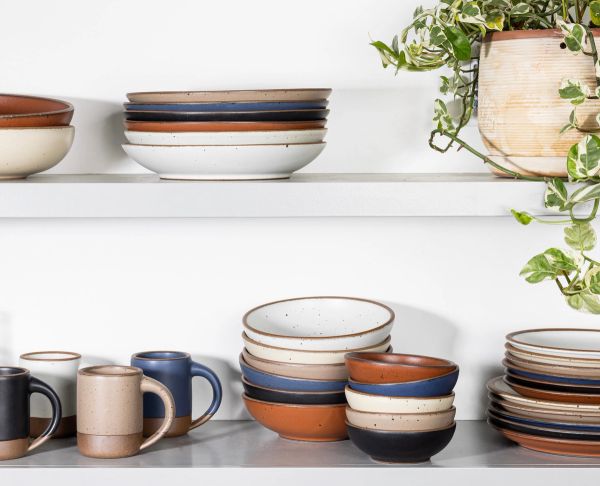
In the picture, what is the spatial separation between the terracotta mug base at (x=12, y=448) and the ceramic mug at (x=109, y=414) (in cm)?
8

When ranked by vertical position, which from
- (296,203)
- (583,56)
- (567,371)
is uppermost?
(583,56)

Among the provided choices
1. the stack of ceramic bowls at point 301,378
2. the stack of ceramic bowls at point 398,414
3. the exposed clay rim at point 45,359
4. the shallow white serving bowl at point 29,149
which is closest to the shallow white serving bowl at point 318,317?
the stack of ceramic bowls at point 301,378

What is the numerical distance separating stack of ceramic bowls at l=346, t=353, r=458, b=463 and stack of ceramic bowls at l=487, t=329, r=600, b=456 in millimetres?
132

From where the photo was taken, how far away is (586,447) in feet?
4.34

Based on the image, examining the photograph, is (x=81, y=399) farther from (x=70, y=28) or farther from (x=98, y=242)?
(x=70, y=28)

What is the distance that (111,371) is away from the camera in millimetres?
1374

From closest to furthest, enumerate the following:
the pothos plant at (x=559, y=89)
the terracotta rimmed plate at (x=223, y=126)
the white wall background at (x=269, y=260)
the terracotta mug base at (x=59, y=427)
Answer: the pothos plant at (x=559, y=89)
the terracotta rimmed plate at (x=223, y=126)
the terracotta mug base at (x=59, y=427)
the white wall background at (x=269, y=260)

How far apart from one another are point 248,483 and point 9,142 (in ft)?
1.82

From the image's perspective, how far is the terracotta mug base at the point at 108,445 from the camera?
4.33ft

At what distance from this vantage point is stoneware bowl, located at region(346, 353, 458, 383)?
4.28 feet

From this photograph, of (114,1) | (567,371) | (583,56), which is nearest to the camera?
(583,56)

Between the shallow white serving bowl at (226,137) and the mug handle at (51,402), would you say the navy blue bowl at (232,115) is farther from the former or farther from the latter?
the mug handle at (51,402)

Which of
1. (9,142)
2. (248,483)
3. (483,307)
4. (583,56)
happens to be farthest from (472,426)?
(9,142)

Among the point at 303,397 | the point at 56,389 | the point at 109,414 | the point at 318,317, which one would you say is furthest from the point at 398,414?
the point at 56,389
